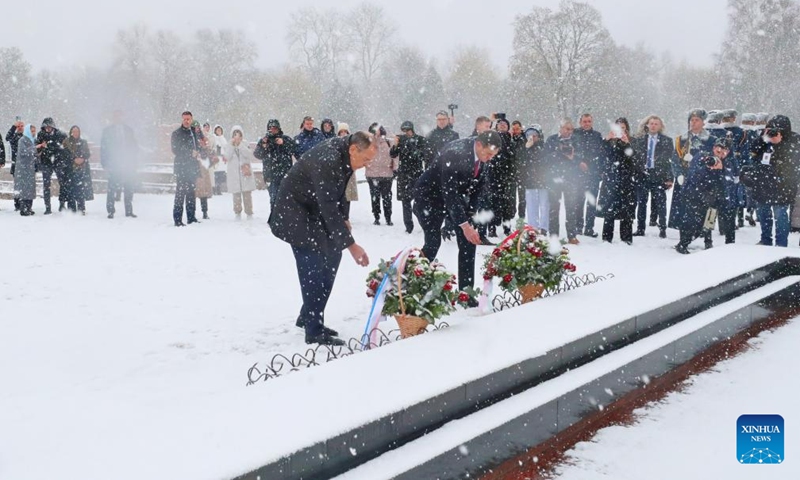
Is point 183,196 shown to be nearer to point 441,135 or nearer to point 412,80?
point 441,135

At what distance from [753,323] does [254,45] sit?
202 ft

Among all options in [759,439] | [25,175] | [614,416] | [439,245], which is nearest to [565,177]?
[439,245]

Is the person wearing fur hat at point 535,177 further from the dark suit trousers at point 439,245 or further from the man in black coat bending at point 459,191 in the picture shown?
the dark suit trousers at point 439,245

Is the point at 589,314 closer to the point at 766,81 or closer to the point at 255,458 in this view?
the point at 255,458

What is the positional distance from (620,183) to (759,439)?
7.15 m

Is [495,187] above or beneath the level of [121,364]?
above

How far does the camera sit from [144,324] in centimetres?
632

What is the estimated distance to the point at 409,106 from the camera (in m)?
51.5

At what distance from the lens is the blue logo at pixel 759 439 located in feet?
12.2

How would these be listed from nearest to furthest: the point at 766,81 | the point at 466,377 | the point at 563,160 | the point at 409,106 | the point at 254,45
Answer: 1. the point at 466,377
2. the point at 563,160
3. the point at 766,81
4. the point at 409,106
5. the point at 254,45

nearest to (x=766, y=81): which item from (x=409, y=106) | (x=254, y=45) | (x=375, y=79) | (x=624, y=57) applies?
(x=624, y=57)

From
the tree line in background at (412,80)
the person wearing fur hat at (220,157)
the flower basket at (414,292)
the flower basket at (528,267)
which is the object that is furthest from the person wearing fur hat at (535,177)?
the tree line in background at (412,80)

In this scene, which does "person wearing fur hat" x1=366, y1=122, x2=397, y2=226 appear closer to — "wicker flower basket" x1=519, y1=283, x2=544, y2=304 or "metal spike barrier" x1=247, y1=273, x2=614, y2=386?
"metal spike barrier" x1=247, y1=273, x2=614, y2=386

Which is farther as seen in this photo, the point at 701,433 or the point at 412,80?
the point at 412,80
